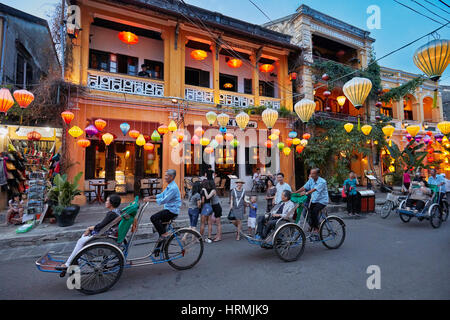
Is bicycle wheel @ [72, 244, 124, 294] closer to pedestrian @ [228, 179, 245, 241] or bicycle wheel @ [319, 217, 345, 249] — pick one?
pedestrian @ [228, 179, 245, 241]

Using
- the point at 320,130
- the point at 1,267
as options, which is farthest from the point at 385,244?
the point at 320,130

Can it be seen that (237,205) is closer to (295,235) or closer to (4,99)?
(295,235)

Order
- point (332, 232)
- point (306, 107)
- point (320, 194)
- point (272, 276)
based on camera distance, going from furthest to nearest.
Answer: point (306, 107) → point (320, 194) → point (332, 232) → point (272, 276)

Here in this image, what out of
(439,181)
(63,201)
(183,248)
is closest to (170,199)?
(183,248)

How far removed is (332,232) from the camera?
16.2ft

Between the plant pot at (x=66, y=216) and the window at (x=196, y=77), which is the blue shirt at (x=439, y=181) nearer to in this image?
the window at (x=196, y=77)

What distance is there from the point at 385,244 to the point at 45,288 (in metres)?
6.74

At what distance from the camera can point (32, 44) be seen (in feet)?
40.2

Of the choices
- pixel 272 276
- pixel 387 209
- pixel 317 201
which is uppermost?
pixel 317 201

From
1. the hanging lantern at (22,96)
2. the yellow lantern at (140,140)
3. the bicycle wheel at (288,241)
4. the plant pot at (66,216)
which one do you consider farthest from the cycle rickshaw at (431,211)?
the hanging lantern at (22,96)

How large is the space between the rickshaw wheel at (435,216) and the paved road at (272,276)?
72.5 inches

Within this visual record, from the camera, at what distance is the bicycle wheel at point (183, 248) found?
3875 mm

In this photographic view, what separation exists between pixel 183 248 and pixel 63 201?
15.6 ft

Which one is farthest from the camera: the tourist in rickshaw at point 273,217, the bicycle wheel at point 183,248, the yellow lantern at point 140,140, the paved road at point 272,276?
the yellow lantern at point 140,140
